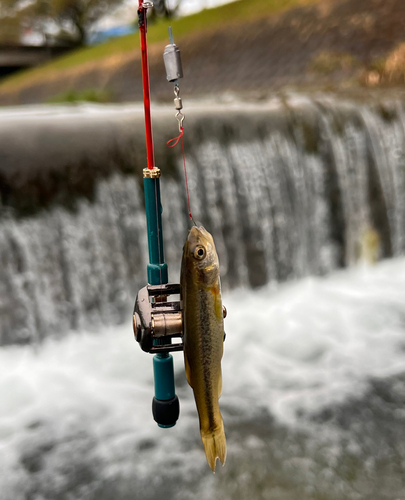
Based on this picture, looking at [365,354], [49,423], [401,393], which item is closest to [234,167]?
[365,354]

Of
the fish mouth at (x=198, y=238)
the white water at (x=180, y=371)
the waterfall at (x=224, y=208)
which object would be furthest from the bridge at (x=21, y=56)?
the fish mouth at (x=198, y=238)

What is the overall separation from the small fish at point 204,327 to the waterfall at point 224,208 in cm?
368

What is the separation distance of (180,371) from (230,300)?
1692 millimetres

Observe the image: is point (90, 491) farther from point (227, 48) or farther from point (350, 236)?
point (227, 48)

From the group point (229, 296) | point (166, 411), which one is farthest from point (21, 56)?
point (166, 411)

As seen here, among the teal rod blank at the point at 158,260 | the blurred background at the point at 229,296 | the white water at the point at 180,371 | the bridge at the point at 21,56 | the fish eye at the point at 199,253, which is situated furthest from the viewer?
the bridge at the point at 21,56

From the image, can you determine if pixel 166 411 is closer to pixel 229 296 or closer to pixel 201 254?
pixel 201 254

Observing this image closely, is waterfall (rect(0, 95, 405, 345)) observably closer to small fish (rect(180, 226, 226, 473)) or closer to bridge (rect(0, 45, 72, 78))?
small fish (rect(180, 226, 226, 473))

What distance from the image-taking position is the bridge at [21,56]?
28.1 meters

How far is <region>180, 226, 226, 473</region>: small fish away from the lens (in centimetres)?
161

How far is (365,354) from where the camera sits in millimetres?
5000

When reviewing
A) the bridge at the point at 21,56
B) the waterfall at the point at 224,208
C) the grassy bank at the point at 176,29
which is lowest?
the waterfall at the point at 224,208

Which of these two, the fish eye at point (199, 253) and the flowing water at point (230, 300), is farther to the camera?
the flowing water at point (230, 300)

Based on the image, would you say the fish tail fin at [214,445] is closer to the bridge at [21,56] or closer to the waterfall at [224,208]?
the waterfall at [224,208]
